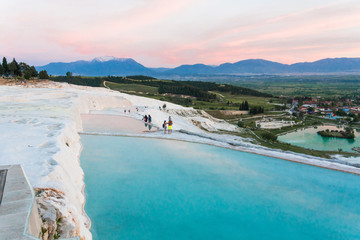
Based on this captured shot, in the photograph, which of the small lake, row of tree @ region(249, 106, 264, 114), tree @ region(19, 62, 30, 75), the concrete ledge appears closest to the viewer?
the concrete ledge

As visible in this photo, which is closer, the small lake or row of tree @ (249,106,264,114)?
the small lake

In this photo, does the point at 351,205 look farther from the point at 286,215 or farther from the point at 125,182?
the point at 125,182

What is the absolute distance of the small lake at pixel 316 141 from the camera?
153 ft

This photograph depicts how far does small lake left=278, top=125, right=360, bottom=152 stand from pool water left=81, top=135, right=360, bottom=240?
4000 cm

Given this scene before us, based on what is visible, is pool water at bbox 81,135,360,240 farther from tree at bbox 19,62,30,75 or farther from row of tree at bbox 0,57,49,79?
A: tree at bbox 19,62,30,75

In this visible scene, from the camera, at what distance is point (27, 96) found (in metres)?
27.5

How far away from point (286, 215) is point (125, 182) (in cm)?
561

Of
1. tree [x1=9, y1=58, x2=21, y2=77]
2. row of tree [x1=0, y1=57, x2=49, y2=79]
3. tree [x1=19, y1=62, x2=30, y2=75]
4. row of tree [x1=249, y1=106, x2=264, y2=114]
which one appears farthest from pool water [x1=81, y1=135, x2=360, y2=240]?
row of tree [x1=249, y1=106, x2=264, y2=114]

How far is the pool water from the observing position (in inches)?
262

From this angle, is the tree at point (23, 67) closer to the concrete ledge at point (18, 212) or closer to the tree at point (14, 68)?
the tree at point (14, 68)

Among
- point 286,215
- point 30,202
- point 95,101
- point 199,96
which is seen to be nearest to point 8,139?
point 30,202

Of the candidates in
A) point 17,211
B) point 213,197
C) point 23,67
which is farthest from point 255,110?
point 17,211

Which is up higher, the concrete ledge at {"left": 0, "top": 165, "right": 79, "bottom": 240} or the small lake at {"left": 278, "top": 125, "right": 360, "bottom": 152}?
the concrete ledge at {"left": 0, "top": 165, "right": 79, "bottom": 240}

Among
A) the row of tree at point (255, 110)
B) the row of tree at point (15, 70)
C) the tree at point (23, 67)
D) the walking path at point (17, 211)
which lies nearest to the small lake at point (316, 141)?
the row of tree at point (255, 110)
